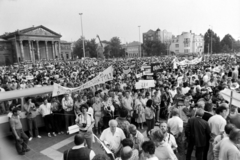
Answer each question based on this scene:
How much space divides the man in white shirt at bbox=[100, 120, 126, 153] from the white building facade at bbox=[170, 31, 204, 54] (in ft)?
332

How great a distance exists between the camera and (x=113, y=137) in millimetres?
4066

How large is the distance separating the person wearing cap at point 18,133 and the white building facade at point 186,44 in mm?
100865

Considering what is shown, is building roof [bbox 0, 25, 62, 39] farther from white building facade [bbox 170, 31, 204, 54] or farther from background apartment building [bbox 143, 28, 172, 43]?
white building facade [bbox 170, 31, 204, 54]

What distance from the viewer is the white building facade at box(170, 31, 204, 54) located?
3898 inches

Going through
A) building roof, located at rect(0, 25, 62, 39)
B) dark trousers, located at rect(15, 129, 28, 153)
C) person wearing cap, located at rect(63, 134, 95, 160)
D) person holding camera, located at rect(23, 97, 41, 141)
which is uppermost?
building roof, located at rect(0, 25, 62, 39)

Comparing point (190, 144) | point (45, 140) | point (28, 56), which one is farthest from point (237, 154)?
point (28, 56)

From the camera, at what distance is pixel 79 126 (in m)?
5.43

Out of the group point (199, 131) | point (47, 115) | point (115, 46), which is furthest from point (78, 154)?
point (115, 46)

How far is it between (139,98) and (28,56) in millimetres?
78620

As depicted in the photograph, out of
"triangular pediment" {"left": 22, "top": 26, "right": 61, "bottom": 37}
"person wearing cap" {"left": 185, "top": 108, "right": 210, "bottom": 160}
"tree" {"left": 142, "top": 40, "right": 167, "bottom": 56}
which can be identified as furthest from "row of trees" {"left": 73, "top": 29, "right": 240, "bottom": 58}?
"person wearing cap" {"left": 185, "top": 108, "right": 210, "bottom": 160}

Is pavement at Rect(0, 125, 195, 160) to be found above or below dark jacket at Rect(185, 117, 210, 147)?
below

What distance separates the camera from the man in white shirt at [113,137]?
4031mm

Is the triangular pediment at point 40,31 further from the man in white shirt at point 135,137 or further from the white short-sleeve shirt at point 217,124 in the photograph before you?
the white short-sleeve shirt at point 217,124

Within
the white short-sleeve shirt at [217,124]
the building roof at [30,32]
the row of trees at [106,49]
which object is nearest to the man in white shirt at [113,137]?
the white short-sleeve shirt at [217,124]
